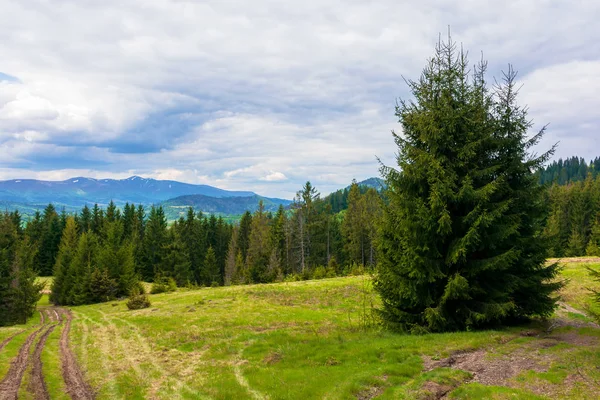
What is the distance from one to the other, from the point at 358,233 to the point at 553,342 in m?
67.4

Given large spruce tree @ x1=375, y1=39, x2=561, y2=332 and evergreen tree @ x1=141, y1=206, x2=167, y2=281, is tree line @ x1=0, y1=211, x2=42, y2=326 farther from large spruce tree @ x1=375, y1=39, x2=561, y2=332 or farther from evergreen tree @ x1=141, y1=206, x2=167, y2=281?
large spruce tree @ x1=375, y1=39, x2=561, y2=332

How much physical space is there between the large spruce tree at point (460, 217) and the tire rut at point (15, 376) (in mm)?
16692

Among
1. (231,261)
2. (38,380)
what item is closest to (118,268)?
(231,261)

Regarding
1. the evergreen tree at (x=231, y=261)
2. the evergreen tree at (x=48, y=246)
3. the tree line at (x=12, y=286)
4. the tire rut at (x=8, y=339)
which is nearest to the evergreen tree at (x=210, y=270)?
the evergreen tree at (x=231, y=261)

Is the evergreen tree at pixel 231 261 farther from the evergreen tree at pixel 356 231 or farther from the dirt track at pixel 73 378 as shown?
the dirt track at pixel 73 378

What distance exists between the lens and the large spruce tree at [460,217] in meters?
17.5

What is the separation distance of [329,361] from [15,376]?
13.7 metres

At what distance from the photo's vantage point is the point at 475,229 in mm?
16703

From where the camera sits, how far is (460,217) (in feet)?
59.8

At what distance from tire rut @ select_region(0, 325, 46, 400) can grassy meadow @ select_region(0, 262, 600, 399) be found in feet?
1.88

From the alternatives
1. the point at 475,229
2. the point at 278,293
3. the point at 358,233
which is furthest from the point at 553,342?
the point at 358,233

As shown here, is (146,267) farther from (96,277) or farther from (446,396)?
(446,396)

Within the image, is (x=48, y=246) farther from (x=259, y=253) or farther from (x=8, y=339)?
(x=8, y=339)

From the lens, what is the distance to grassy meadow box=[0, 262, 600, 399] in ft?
36.8
